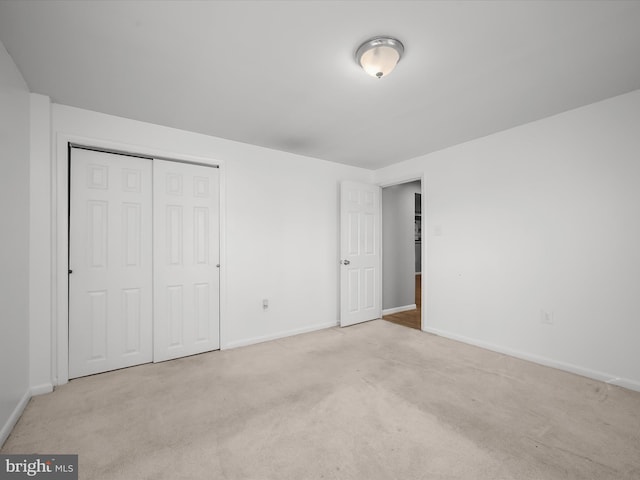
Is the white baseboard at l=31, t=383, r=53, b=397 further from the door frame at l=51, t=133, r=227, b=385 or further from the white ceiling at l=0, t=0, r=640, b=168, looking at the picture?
the white ceiling at l=0, t=0, r=640, b=168

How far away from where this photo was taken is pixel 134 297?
2830mm

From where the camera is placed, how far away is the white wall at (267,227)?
9.80ft

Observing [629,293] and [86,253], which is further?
[86,253]

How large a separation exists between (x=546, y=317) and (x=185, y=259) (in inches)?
150

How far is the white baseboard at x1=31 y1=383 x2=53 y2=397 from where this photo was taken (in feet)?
7.39

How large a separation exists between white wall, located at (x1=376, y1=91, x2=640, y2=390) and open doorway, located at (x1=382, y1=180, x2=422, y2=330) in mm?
1139

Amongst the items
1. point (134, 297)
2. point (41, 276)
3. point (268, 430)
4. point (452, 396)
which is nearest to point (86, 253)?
point (41, 276)

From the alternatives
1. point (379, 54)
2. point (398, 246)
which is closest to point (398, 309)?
point (398, 246)

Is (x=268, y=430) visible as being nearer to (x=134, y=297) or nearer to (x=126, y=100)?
(x=134, y=297)

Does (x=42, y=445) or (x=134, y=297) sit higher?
(x=134, y=297)

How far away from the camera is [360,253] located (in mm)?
4328

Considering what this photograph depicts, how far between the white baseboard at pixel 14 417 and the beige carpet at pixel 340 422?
0.04m

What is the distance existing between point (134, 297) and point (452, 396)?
10.1 ft

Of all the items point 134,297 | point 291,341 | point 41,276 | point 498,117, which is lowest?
point 291,341
